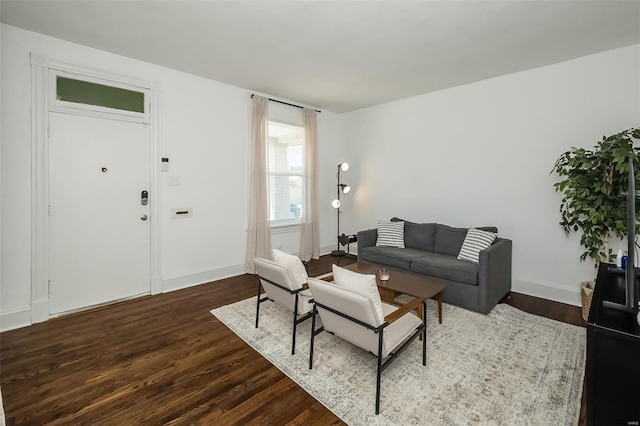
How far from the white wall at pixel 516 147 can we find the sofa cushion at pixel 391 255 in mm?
964

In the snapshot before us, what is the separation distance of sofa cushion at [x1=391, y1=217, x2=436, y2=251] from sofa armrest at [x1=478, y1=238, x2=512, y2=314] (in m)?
0.87

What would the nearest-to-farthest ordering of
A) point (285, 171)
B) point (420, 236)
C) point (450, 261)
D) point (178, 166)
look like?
1. point (450, 261)
2. point (178, 166)
3. point (420, 236)
4. point (285, 171)

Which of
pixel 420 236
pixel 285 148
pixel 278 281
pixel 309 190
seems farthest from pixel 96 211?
pixel 420 236

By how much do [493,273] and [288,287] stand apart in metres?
2.32

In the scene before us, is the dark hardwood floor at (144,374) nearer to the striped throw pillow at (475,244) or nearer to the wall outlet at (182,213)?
the striped throw pillow at (475,244)

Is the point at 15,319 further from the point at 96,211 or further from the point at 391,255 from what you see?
the point at 391,255

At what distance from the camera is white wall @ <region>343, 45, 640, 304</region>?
10.6 feet

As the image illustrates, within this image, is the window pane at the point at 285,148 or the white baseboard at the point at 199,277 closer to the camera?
the white baseboard at the point at 199,277

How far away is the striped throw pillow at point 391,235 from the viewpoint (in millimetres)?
4390

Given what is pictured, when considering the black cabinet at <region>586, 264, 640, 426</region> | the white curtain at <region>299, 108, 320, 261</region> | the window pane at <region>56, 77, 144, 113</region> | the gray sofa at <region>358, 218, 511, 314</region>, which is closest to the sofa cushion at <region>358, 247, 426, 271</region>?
the gray sofa at <region>358, 218, 511, 314</region>

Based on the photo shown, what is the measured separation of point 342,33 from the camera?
281 centimetres

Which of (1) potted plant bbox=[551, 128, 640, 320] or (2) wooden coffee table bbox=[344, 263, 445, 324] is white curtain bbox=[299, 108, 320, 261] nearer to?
(2) wooden coffee table bbox=[344, 263, 445, 324]

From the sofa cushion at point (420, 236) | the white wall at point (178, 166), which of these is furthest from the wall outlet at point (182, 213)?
the sofa cushion at point (420, 236)

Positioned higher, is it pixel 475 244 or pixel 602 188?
pixel 602 188
